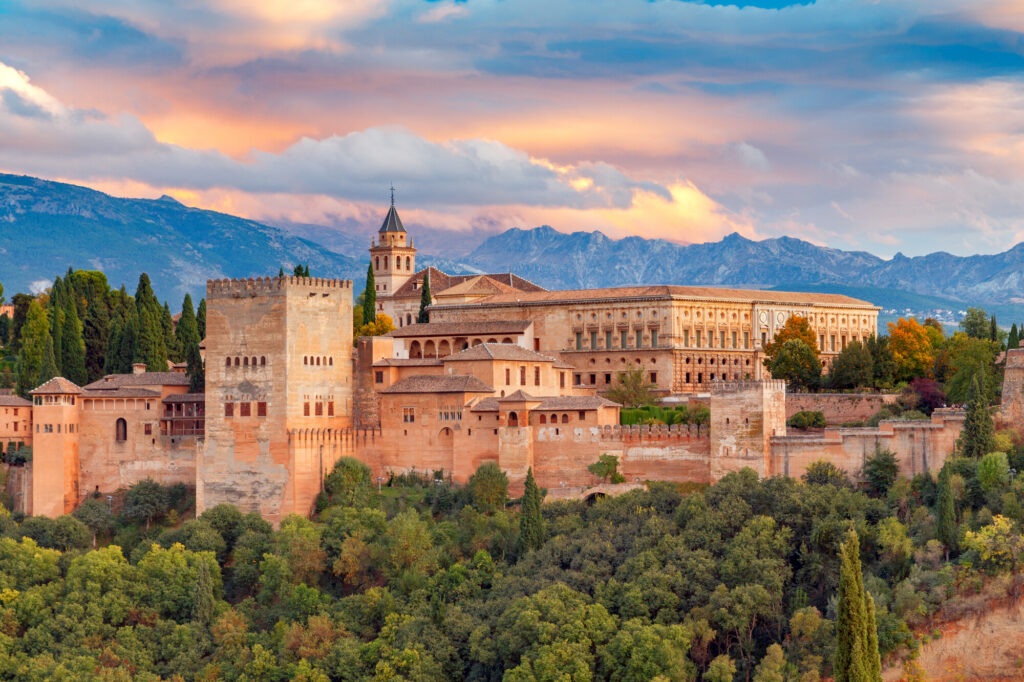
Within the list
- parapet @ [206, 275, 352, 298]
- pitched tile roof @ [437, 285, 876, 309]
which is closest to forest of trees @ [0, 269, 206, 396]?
parapet @ [206, 275, 352, 298]

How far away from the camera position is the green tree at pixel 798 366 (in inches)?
2596

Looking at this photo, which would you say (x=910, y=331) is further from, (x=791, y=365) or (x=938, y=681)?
(x=938, y=681)

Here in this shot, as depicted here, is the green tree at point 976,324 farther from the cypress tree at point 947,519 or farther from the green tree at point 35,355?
the green tree at point 35,355

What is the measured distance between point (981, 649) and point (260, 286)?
→ 29.9m

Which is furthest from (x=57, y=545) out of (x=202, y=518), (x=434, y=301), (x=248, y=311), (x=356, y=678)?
(x=434, y=301)

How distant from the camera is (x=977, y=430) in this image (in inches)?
1905

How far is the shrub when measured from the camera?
58125 mm

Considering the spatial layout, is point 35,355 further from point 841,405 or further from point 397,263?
point 841,405

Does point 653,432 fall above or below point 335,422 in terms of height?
below

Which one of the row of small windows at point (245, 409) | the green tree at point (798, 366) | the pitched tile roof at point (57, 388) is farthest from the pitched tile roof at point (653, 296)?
the pitched tile roof at point (57, 388)

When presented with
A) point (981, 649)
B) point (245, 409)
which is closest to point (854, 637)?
point (981, 649)

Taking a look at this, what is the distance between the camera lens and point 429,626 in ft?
153

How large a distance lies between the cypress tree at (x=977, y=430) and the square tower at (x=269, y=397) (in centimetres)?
2391

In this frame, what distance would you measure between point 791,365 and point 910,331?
6402 mm
